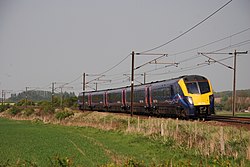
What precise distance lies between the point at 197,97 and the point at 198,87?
761 millimetres

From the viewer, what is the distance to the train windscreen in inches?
1059

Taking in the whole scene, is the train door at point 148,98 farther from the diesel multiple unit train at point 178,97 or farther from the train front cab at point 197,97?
the train front cab at point 197,97

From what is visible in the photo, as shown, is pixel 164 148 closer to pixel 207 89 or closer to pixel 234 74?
pixel 207 89

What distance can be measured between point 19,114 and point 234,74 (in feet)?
165

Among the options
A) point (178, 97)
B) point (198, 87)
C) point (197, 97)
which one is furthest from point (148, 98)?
point (197, 97)

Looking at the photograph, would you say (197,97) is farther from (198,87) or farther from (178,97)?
(178,97)

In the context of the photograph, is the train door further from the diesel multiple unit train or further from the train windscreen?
the train windscreen

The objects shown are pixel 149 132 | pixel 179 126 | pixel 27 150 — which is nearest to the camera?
pixel 27 150

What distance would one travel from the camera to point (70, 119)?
52.3 metres

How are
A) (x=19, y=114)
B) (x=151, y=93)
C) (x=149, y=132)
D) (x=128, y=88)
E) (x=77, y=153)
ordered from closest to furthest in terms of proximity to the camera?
(x=77, y=153), (x=149, y=132), (x=151, y=93), (x=128, y=88), (x=19, y=114)

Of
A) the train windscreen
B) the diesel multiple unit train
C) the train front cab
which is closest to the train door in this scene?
the diesel multiple unit train

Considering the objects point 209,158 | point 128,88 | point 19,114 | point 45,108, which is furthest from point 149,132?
point 19,114

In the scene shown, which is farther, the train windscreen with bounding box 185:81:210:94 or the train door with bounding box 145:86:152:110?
the train door with bounding box 145:86:152:110

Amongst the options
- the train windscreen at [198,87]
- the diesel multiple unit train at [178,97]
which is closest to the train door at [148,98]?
the diesel multiple unit train at [178,97]
